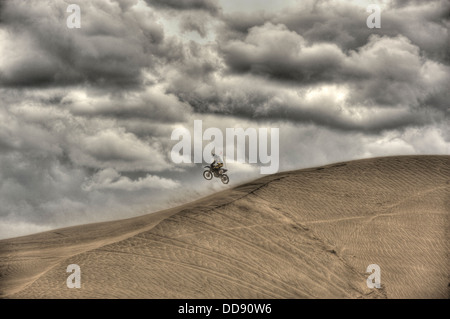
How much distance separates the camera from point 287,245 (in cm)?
1856

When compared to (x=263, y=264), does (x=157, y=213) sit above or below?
above

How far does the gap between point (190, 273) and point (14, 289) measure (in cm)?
738

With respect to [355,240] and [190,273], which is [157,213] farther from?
[355,240]

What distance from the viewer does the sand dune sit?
17.1m

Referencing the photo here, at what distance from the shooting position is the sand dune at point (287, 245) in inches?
675

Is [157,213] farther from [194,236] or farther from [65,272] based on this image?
[65,272]
